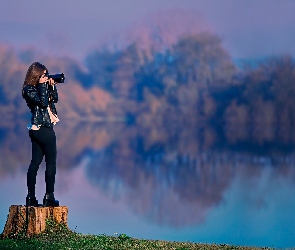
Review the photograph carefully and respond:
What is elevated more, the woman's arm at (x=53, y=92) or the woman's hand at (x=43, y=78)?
the woman's hand at (x=43, y=78)

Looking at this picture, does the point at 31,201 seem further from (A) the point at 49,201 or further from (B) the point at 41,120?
(B) the point at 41,120

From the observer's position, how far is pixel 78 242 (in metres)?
14.1

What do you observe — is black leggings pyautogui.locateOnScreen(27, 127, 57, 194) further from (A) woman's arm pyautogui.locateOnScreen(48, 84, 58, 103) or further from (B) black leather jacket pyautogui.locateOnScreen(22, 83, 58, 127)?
(A) woman's arm pyautogui.locateOnScreen(48, 84, 58, 103)

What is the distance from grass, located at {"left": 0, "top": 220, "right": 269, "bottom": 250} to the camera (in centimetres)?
1383

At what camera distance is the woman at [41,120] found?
14.8 m

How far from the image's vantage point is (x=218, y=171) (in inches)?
1561

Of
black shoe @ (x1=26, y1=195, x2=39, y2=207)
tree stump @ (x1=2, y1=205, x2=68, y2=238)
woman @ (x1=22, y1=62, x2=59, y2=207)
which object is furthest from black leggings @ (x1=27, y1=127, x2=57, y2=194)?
tree stump @ (x1=2, y1=205, x2=68, y2=238)

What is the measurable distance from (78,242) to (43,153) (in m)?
1.83

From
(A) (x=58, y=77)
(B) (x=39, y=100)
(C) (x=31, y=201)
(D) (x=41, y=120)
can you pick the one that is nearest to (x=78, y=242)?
(C) (x=31, y=201)

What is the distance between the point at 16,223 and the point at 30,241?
0.75 metres

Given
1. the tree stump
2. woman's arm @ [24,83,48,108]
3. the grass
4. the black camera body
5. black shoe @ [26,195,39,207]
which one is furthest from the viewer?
the black camera body

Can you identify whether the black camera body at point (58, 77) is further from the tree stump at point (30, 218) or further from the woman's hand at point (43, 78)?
the tree stump at point (30, 218)

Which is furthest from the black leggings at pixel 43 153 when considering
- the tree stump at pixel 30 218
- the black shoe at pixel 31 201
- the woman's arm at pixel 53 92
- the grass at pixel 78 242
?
the grass at pixel 78 242

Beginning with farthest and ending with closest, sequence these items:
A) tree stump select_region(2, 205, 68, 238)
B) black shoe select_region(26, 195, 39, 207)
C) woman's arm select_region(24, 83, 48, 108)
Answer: black shoe select_region(26, 195, 39, 207), woman's arm select_region(24, 83, 48, 108), tree stump select_region(2, 205, 68, 238)
